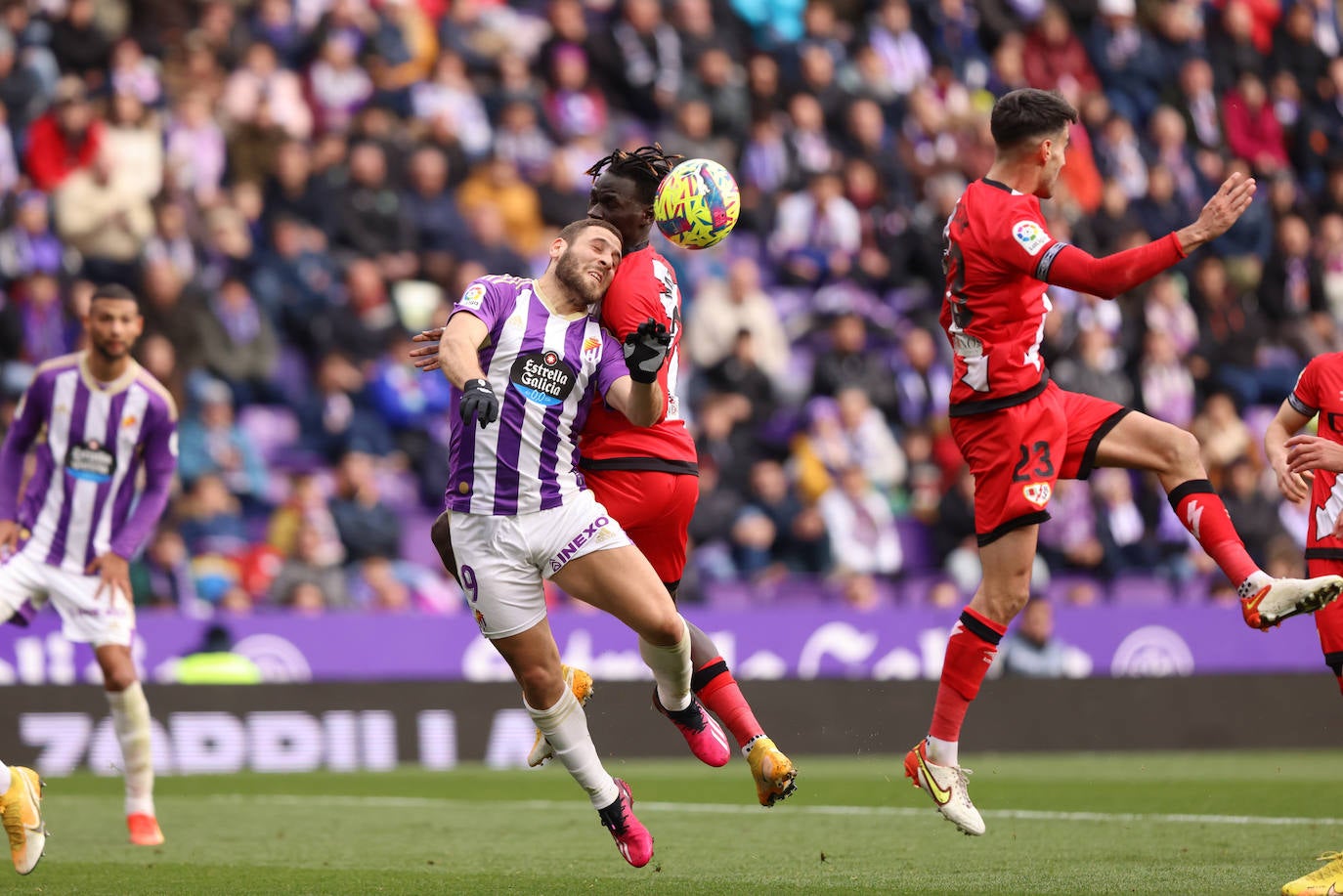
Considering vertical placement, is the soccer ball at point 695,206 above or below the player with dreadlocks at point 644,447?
above

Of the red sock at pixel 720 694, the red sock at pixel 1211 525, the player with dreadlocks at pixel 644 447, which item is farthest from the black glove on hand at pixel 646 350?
the red sock at pixel 1211 525

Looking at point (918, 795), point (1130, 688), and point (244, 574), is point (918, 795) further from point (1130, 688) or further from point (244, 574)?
point (244, 574)

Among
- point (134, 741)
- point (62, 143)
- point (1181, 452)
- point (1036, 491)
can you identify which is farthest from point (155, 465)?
point (62, 143)

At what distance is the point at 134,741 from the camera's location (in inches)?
380

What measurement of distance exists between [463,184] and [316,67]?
5.60 ft

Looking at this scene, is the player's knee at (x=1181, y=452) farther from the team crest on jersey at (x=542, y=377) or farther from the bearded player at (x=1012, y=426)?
the team crest on jersey at (x=542, y=377)

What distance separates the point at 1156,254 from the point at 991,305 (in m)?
0.84

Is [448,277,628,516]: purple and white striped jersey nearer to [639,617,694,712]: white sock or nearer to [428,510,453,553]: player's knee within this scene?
[428,510,453,553]: player's knee

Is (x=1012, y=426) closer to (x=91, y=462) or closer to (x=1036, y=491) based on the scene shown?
(x=1036, y=491)

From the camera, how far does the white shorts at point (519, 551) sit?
7191mm

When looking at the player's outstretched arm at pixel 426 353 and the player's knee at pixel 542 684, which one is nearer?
the player's knee at pixel 542 684

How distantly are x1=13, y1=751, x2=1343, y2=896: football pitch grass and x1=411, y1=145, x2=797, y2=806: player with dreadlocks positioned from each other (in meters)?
0.63

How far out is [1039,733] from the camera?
558 inches

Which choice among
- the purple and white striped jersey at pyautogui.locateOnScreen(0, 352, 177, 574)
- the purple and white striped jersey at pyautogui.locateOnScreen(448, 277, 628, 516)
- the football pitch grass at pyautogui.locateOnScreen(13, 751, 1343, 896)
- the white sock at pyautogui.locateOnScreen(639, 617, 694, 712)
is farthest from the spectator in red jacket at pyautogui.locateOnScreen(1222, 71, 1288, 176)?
the purple and white striped jersey at pyautogui.locateOnScreen(448, 277, 628, 516)
